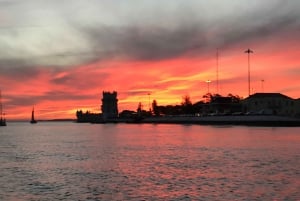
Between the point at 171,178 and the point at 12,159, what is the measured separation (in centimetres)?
3098

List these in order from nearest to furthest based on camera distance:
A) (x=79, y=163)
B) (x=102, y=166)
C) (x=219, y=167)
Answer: (x=219, y=167)
(x=102, y=166)
(x=79, y=163)

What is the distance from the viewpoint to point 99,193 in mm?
38625

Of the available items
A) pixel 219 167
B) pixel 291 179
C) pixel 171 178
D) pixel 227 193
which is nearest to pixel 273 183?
pixel 291 179

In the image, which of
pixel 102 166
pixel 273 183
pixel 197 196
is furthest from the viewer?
pixel 102 166

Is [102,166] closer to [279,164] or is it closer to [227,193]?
[279,164]

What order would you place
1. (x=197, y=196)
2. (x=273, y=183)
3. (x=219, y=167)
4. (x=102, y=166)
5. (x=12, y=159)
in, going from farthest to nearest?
(x=12, y=159) < (x=102, y=166) < (x=219, y=167) < (x=273, y=183) < (x=197, y=196)

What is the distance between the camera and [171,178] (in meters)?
46.2

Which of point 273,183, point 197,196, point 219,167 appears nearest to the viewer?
point 197,196

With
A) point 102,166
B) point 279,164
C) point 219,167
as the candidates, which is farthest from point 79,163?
point 279,164

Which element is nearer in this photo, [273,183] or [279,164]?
[273,183]

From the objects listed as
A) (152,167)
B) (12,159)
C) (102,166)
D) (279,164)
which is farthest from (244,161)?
(12,159)

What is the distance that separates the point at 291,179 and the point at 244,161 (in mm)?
17338

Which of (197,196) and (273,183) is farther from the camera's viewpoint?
(273,183)

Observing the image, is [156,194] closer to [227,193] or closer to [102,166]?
[227,193]
